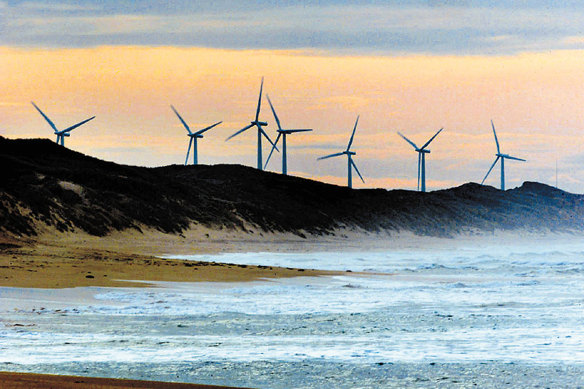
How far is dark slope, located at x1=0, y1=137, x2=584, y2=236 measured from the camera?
9669 centimetres

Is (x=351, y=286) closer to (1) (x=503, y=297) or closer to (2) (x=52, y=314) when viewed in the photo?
(1) (x=503, y=297)

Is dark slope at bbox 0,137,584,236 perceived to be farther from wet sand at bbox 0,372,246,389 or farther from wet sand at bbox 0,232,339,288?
wet sand at bbox 0,372,246,389

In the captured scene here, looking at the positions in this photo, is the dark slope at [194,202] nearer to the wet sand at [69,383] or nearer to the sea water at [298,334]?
the sea water at [298,334]

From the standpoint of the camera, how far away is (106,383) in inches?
511

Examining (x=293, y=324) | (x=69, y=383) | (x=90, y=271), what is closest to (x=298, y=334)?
(x=293, y=324)

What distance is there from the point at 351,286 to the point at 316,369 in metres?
21.4

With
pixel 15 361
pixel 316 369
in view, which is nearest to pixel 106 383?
pixel 15 361

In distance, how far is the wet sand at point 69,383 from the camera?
12414mm

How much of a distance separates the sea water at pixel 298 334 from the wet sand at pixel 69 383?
68 centimetres

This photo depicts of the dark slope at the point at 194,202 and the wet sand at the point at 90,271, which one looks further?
the dark slope at the point at 194,202

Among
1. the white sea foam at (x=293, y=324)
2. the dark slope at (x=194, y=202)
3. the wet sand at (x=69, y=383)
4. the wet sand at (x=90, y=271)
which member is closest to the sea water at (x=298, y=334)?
the white sea foam at (x=293, y=324)

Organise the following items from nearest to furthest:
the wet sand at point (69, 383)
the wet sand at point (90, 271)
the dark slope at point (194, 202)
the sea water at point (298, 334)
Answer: the wet sand at point (69, 383) → the sea water at point (298, 334) → the wet sand at point (90, 271) → the dark slope at point (194, 202)

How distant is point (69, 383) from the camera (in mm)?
12758

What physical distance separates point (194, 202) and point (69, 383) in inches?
4340
